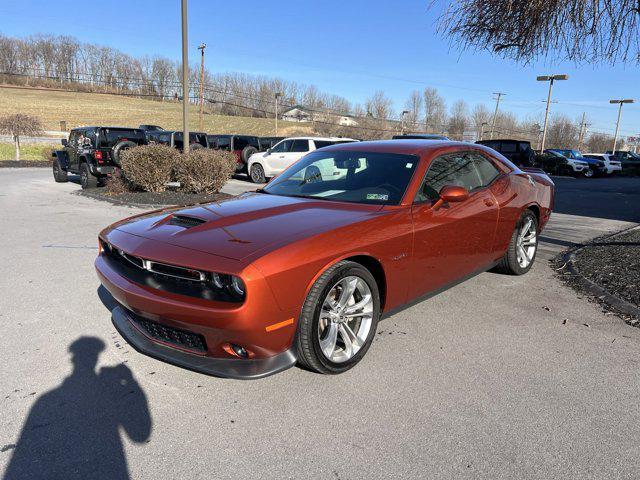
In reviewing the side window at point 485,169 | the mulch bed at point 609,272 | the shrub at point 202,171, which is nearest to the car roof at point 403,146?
the side window at point 485,169

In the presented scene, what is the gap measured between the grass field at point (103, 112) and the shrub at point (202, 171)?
173ft

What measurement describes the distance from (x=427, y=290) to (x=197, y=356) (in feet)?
6.23

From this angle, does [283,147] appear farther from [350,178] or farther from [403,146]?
[350,178]

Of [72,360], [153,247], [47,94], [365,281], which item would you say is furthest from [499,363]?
[47,94]

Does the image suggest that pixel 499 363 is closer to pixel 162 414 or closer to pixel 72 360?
pixel 162 414

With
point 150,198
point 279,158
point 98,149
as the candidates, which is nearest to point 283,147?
point 279,158

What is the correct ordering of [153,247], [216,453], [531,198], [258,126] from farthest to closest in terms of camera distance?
[258,126]
[531,198]
[153,247]
[216,453]

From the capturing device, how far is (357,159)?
4.11 meters

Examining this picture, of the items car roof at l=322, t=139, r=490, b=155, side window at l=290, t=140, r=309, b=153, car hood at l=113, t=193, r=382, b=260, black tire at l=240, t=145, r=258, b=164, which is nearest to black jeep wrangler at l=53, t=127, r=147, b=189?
black tire at l=240, t=145, r=258, b=164

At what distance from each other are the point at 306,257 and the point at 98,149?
40.5ft

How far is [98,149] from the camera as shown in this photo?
42.2ft

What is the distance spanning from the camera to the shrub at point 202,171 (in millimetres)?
10811

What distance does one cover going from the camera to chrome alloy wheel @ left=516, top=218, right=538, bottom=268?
514cm

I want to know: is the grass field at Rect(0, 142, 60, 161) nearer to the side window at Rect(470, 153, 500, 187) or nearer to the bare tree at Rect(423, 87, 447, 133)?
the side window at Rect(470, 153, 500, 187)
